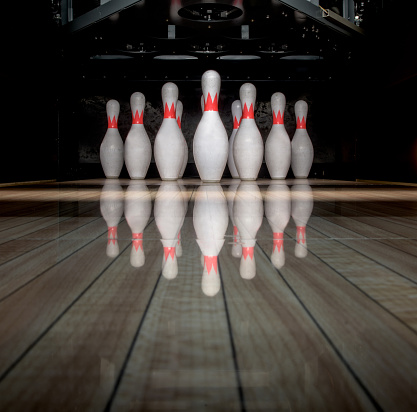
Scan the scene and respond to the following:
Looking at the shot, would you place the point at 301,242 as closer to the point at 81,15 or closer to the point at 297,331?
the point at 297,331

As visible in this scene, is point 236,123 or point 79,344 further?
point 236,123

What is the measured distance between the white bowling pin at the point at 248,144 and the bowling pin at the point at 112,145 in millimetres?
1192

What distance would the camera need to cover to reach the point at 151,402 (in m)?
0.36

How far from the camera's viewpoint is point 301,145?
4902mm

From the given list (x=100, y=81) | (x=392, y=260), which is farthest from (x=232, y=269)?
(x=100, y=81)

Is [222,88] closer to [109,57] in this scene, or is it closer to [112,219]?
[109,57]

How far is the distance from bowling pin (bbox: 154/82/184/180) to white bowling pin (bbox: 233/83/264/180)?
1.57 ft

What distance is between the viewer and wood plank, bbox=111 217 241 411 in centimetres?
37

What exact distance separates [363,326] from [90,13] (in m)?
3.63

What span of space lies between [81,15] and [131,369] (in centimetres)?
387

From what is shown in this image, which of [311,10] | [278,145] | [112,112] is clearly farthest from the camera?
[112,112]

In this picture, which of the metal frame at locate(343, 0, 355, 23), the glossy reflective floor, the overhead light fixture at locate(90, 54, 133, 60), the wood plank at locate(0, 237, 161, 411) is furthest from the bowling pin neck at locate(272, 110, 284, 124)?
the wood plank at locate(0, 237, 161, 411)

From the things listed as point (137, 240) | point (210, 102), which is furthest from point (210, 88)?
point (137, 240)

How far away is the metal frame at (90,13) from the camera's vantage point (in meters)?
3.48
